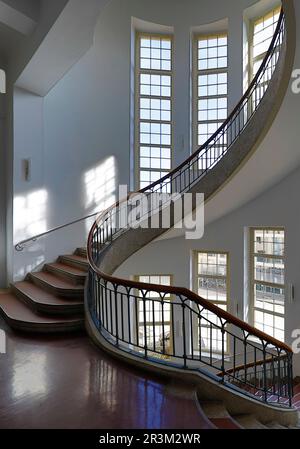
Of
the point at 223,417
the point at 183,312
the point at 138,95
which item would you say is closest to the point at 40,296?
the point at 183,312

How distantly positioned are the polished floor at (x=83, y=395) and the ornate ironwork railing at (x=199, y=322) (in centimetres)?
35

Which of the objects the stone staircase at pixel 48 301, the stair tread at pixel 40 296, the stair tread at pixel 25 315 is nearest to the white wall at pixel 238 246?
the stone staircase at pixel 48 301

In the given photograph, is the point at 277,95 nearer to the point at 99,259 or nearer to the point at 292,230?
the point at 292,230

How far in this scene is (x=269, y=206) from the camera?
23.2 ft

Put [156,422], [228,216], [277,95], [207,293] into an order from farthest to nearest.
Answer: [207,293] < [228,216] < [277,95] < [156,422]

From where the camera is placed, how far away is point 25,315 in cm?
465

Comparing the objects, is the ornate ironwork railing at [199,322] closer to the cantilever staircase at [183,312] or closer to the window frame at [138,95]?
the cantilever staircase at [183,312]

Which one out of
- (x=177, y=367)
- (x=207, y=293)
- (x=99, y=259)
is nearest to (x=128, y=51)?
(x=99, y=259)

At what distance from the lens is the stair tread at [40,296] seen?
4.71 metres

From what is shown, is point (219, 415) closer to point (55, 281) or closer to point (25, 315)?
point (25, 315)

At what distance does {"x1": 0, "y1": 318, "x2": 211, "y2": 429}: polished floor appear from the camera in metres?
2.38

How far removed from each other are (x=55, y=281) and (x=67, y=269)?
46 cm

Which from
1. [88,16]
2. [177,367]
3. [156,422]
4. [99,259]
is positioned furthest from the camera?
[99,259]
